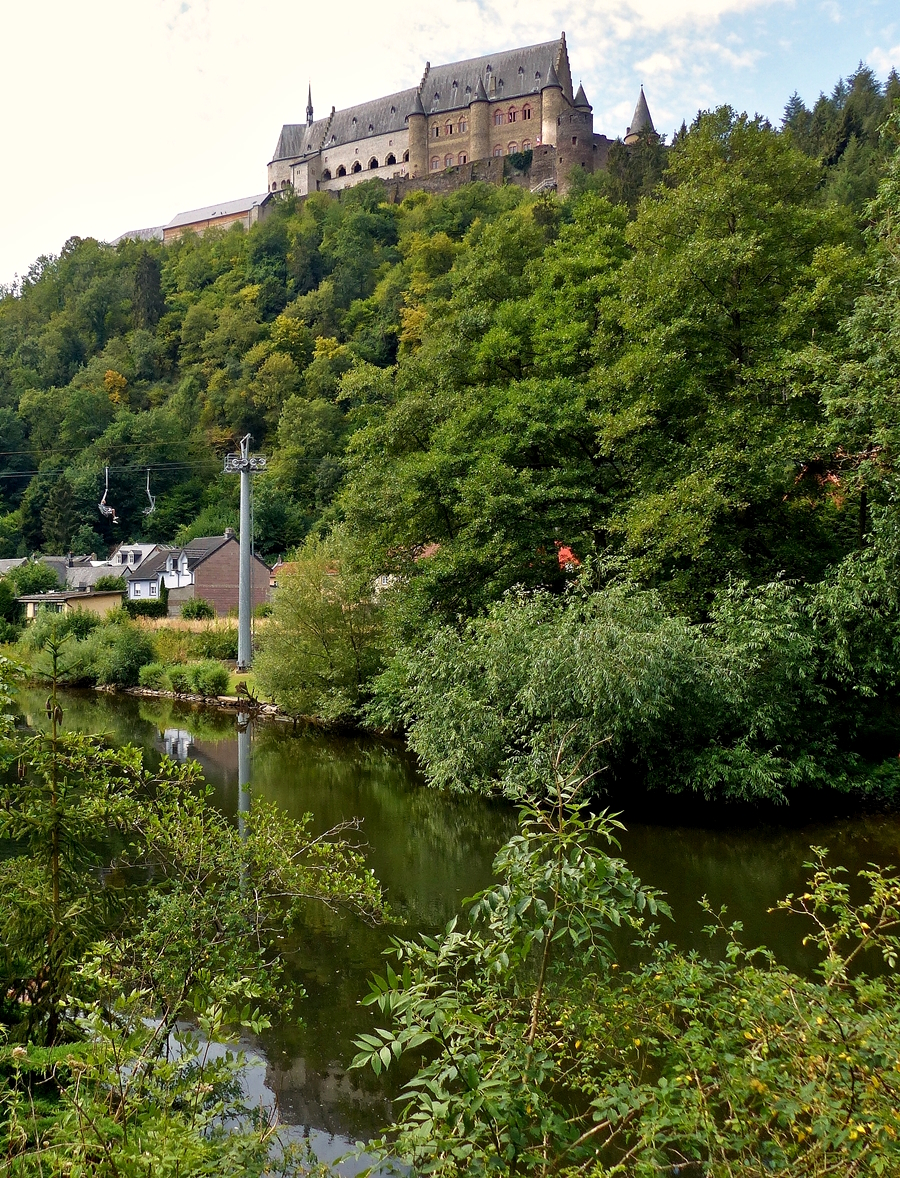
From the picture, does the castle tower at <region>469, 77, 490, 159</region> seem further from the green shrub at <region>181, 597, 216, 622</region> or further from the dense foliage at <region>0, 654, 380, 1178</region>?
the dense foliage at <region>0, 654, 380, 1178</region>

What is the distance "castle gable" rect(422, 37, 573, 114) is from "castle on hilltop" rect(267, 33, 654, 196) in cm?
10

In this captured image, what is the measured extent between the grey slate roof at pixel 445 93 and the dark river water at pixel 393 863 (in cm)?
8843

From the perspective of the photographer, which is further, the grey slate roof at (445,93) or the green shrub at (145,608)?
the grey slate roof at (445,93)

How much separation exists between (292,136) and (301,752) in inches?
4216

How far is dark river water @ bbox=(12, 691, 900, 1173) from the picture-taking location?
703 cm

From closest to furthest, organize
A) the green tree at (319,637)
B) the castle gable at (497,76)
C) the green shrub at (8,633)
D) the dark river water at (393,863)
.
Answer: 1. the dark river water at (393,863)
2. the green tree at (319,637)
3. the green shrub at (8,633)
4. the castle gable at (497,76)

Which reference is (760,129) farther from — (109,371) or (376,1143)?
(109,371)

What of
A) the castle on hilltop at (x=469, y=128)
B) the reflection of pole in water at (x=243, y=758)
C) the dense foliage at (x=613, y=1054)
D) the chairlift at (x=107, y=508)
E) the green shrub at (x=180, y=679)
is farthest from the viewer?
the castle on hilltop at (x=469, y=128)

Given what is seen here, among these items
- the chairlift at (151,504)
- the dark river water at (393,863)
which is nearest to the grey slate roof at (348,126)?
the chairlift at (151,504)

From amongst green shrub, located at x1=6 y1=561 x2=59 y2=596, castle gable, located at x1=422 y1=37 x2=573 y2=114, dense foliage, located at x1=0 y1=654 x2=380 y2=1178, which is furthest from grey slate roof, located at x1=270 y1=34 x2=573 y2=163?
dense foliage, located at x1=0 y1=654 x2=380 y2=1178

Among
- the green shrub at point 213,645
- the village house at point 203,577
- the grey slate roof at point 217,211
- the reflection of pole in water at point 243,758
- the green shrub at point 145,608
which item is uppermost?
the grey slate roof at point 217,211

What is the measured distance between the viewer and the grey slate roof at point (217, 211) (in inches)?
4297

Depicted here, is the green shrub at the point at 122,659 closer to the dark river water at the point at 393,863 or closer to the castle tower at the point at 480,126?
the dark river water at the point at 393,863

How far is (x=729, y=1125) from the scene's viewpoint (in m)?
3.43
